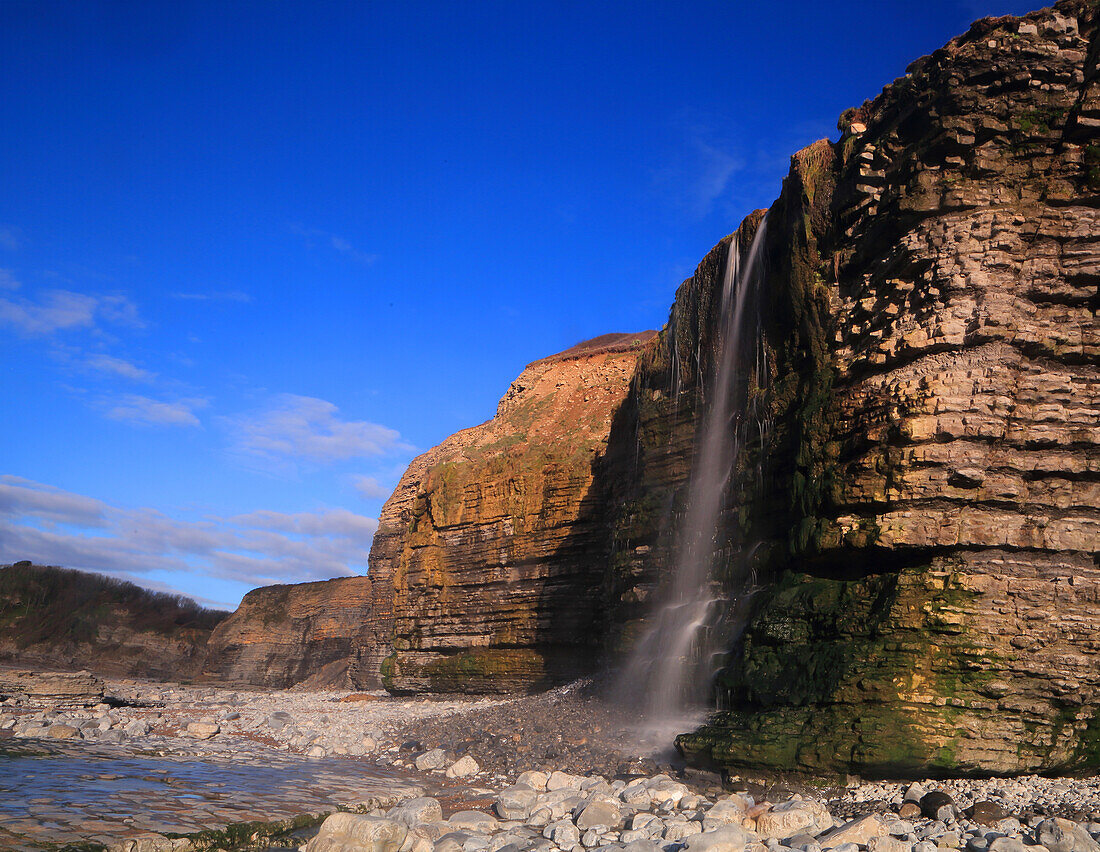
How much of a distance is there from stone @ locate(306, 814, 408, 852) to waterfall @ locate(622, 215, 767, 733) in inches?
266

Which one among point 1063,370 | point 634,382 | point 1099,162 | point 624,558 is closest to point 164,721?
point 624,558

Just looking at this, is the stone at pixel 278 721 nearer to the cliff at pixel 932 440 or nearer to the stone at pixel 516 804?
the stone at pixel 516 804

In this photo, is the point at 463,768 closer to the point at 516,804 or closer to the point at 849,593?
the point at 516,804

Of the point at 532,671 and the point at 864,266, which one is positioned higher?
the point at 864,266

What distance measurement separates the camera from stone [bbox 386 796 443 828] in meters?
8.31

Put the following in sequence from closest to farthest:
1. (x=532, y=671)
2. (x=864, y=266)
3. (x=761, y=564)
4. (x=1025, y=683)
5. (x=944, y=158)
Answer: (x=1025, y=683) < (x=944, y=158) < (x=864, y=266) < (x=761, y=564) < (x=532, y=671)

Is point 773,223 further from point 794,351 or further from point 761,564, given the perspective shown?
point 761,564

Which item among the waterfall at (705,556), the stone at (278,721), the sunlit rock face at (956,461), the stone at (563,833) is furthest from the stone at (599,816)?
the stone at (278,721)

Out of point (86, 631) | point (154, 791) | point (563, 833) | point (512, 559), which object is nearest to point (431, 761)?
point (154, 791)

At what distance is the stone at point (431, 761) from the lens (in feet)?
41.9

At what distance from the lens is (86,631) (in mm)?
62219

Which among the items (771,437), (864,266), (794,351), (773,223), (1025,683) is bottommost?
(1025,683)

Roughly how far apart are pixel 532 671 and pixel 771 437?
1437cm

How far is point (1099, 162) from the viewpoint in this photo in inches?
400
